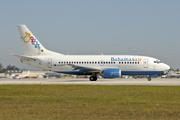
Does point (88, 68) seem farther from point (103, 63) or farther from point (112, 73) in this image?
point (112, 73)

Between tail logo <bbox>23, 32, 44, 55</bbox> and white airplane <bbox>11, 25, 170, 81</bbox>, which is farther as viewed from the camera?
tail logo <bbox>23, 32, 44, 55</bbox>

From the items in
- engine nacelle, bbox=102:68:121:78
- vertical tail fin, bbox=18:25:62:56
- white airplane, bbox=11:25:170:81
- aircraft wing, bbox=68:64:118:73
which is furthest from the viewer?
vertical tail fin, bbox=18:25:62:56

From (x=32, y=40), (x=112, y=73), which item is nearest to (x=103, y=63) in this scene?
(x=112, y=73)

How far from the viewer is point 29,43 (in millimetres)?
43812

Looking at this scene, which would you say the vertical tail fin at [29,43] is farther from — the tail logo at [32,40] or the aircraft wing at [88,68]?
the aircraft wing at [88,68]

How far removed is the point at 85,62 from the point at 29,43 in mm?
10607

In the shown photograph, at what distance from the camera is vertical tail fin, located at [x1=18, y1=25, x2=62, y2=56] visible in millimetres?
43781

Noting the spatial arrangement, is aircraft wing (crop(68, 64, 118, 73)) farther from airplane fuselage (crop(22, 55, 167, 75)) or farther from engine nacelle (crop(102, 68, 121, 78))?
engine nacelle (crop(102, 68, 121, 78))

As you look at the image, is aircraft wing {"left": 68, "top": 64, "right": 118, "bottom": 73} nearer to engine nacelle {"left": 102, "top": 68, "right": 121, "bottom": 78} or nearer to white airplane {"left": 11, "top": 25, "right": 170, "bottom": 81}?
white airplane {"left": 11, "top": 25, "right": 170, "bottom": 81}

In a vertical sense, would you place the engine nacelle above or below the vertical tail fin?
below

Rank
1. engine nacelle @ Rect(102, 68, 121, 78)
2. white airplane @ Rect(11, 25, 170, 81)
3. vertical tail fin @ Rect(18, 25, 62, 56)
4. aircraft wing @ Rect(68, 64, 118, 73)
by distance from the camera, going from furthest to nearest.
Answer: vertical tail fin @ Rect(18, 25, 62, 56)
white airplane @ Rect(11, 25, 170, 81)
aircraft wing @ Rect(68, 64, 118, 73)
engine nacelle @ Rect(102, 68, 121, 78)

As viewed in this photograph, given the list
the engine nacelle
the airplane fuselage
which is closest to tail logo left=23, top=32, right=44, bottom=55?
the airplane fuselage

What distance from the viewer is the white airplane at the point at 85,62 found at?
42156 millimetres

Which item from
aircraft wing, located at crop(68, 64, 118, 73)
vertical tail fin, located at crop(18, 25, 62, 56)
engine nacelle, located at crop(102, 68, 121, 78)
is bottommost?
engine nacelle, located at crop(102, 68, 121, 78)
